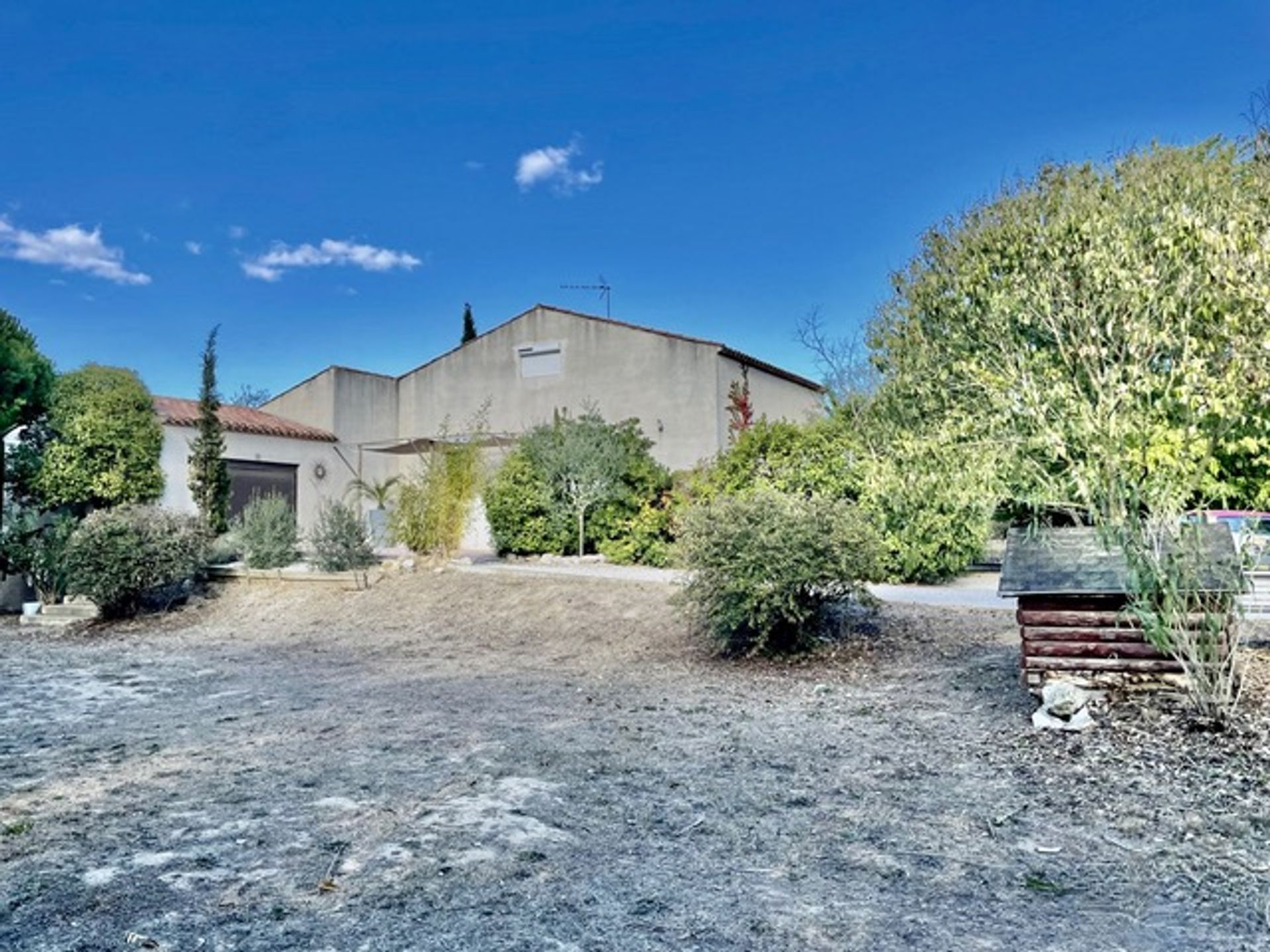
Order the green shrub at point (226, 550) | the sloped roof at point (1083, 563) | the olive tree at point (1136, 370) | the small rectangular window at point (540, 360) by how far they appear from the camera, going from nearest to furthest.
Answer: the sloped roof at point (1083, 563) → the olive tree at point (1136, 370) → the green shrub at point (226, 550) → the small rectangular window at point (540, 360)

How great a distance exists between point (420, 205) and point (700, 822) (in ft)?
51.0

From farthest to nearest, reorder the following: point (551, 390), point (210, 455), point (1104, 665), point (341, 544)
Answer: point (551, 390) → point (210, 455) → point (341, 544) → point (1104, 665)

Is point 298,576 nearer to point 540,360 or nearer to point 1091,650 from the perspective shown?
point 540,360

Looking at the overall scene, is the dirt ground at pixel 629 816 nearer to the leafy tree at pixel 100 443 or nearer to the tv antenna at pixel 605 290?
the leafy tree at pixel 100 443

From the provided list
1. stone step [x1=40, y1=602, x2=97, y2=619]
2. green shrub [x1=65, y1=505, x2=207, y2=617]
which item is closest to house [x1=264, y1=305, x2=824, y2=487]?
green shrub [x1=65, y1=505, x2=207, y2=617]

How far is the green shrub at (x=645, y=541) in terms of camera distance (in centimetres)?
1656

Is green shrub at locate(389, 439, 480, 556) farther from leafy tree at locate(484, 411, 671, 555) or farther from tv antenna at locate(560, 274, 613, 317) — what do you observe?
tv antenna at locate(560, 274, 613, 317)

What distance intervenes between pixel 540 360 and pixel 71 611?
1300 cm

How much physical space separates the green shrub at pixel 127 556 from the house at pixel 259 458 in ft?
16.1

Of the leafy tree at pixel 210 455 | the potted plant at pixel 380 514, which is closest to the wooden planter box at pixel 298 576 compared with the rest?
the potted plant at pixel 380 514

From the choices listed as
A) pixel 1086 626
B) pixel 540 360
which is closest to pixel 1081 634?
pixel 1086 626

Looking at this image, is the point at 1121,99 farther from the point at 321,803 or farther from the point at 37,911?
the point at 37,911

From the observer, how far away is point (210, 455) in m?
17.5

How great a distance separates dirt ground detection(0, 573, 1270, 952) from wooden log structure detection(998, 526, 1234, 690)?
0.36 meters
